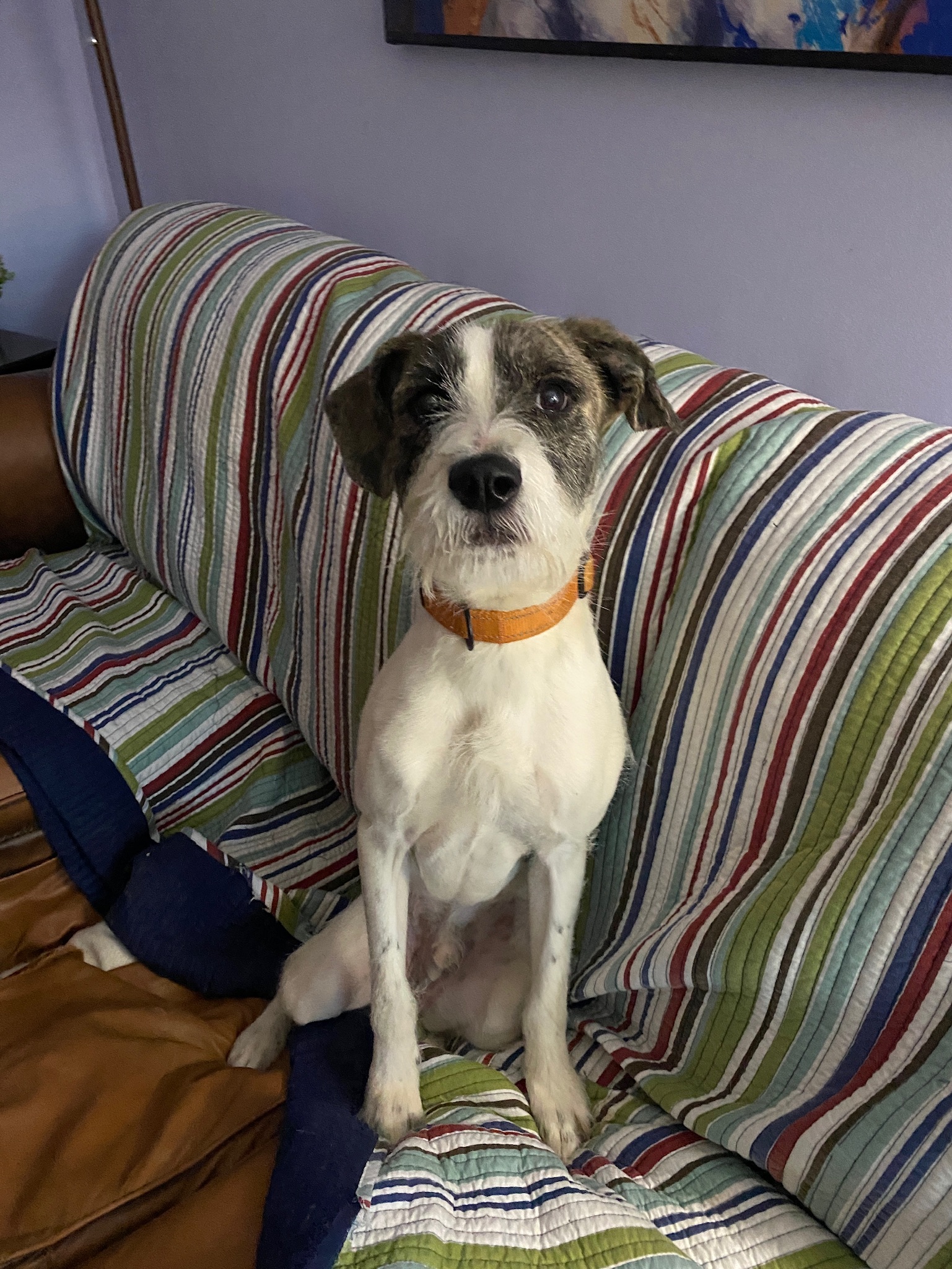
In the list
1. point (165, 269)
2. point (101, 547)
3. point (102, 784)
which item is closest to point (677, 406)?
point (102, 784)

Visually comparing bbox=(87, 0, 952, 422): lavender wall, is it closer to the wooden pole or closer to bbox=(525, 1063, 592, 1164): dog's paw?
the wooden pole

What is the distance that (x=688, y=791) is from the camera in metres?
1.33

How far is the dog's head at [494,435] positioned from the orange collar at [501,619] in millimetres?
21

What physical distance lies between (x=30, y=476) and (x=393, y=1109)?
207 centimetres

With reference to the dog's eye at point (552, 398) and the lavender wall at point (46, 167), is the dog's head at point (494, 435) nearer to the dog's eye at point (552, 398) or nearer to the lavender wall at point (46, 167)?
the dog's eye at point (552, 398)

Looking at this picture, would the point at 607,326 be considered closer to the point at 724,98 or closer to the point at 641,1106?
the point at 724,98

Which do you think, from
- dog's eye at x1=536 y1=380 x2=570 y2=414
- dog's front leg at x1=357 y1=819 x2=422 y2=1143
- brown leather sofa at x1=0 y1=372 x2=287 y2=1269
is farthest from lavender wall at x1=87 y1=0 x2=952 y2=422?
brown leather sofa at x1=0 y1=372 x2=287 y2=1269

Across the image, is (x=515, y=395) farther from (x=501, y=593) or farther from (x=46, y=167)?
(x=46, y=167)

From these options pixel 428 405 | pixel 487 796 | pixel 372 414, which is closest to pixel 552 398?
pixel 428 405

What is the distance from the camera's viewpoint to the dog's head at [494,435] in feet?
3.65

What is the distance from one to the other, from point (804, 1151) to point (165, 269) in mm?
2349

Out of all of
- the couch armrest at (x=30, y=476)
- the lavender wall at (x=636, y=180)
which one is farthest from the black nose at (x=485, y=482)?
A: the couch armrest at (x=30, y=476)

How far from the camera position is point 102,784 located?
5.96ft

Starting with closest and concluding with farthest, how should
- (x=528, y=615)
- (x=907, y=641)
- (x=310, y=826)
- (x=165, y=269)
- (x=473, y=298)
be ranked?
(x=907, y=641) → (x=528, y=615) → (x=473, y=298) → (x=310, y=826) → (x=165, y=269)
